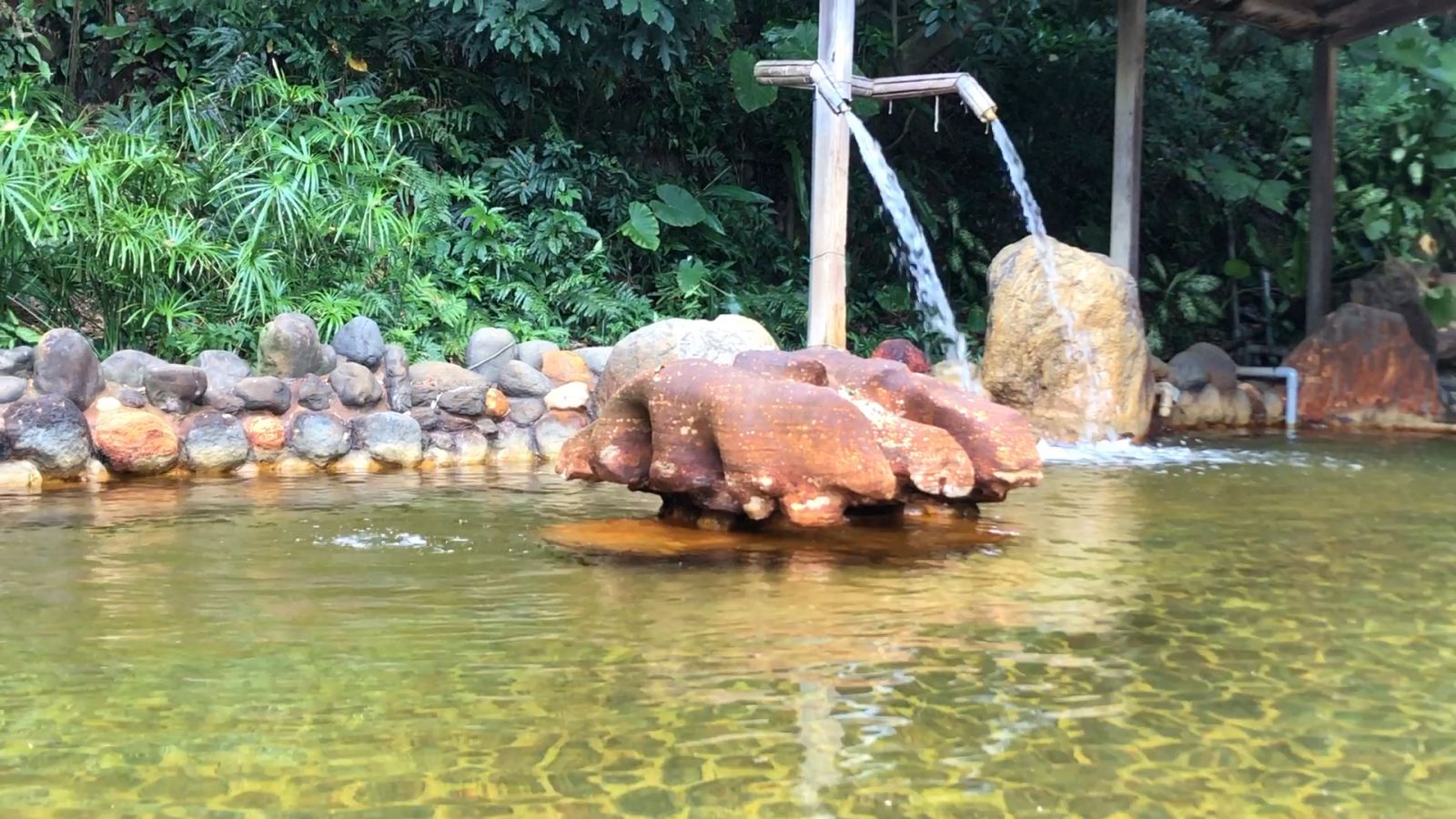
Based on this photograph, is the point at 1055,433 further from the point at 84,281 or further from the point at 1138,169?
the point at 84,281

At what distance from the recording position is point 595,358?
292 inches

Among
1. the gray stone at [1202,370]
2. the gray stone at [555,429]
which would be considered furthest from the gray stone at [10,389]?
the gray stone at [1202,370]

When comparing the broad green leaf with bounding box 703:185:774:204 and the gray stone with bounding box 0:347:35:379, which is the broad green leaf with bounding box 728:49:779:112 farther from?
the gray stone with bounding box 0:347:35:379

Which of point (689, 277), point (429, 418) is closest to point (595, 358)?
point (429, 418)

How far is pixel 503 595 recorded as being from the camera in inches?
137

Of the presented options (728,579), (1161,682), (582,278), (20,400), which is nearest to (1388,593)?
(1161,682)

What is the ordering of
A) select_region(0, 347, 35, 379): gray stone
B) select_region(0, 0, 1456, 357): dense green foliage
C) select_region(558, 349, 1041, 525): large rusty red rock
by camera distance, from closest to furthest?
1. select_region(558, 349, 1041, 525): large rusty red rock
2. select_region(0, 347, 35, 379): gray stone
3. select_region(0, 0, 1456, 357): dense green foliage

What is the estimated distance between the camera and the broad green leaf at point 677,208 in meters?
9.77

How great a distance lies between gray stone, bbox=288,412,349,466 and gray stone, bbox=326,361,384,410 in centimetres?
19

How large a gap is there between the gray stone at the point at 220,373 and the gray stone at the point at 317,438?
33 centimetres

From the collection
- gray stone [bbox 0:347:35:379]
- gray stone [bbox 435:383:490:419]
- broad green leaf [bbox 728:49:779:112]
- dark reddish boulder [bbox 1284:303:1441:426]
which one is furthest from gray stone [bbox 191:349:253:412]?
dark reddish boulder [bbox 1284:303:1441:426]

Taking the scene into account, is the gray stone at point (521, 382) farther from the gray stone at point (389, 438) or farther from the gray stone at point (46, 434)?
the gray stone at point (46, 434)

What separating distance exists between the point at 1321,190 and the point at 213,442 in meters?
8.24

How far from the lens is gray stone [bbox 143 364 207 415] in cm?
601
